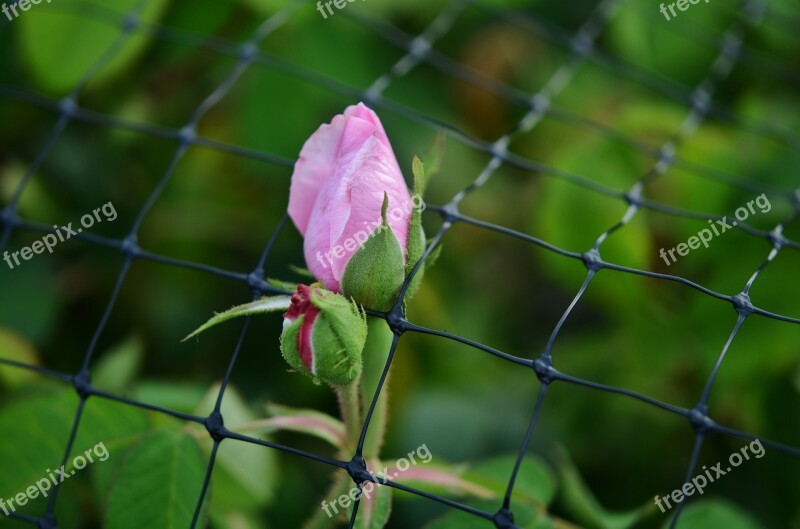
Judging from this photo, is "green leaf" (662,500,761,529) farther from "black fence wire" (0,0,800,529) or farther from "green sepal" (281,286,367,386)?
→ "green sepal" (281,286,367,386)

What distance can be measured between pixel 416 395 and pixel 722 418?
0.94 ft

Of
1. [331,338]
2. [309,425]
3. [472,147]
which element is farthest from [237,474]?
[472,147]

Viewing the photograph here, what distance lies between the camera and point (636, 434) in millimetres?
810

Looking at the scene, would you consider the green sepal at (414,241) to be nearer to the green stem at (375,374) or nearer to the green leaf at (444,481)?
the green stem at (375,374)

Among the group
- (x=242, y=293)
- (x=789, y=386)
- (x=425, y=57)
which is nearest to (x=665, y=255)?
(x=789, y=386)

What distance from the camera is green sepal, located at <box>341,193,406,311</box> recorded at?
0.42 meters

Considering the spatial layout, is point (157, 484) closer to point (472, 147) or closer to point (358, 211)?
point (358, 211)

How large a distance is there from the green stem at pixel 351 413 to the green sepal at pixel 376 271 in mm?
50

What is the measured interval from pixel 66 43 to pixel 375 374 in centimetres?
57

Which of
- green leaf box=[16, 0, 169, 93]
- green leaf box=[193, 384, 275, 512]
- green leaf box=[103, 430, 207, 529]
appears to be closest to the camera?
green leaf box=[103, 430, 207, 529]

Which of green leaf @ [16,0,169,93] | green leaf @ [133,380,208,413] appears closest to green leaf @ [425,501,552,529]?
green leaf @ [133,380,208,413]

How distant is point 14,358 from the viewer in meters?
0.70

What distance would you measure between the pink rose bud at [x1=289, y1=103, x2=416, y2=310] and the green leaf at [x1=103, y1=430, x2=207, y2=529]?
14 centimetres

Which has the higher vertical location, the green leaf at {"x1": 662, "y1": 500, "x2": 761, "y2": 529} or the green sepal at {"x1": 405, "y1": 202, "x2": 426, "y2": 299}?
the green sepal at {"x1": 405, "y1": 202, "x2": 426, "y2": 299}
